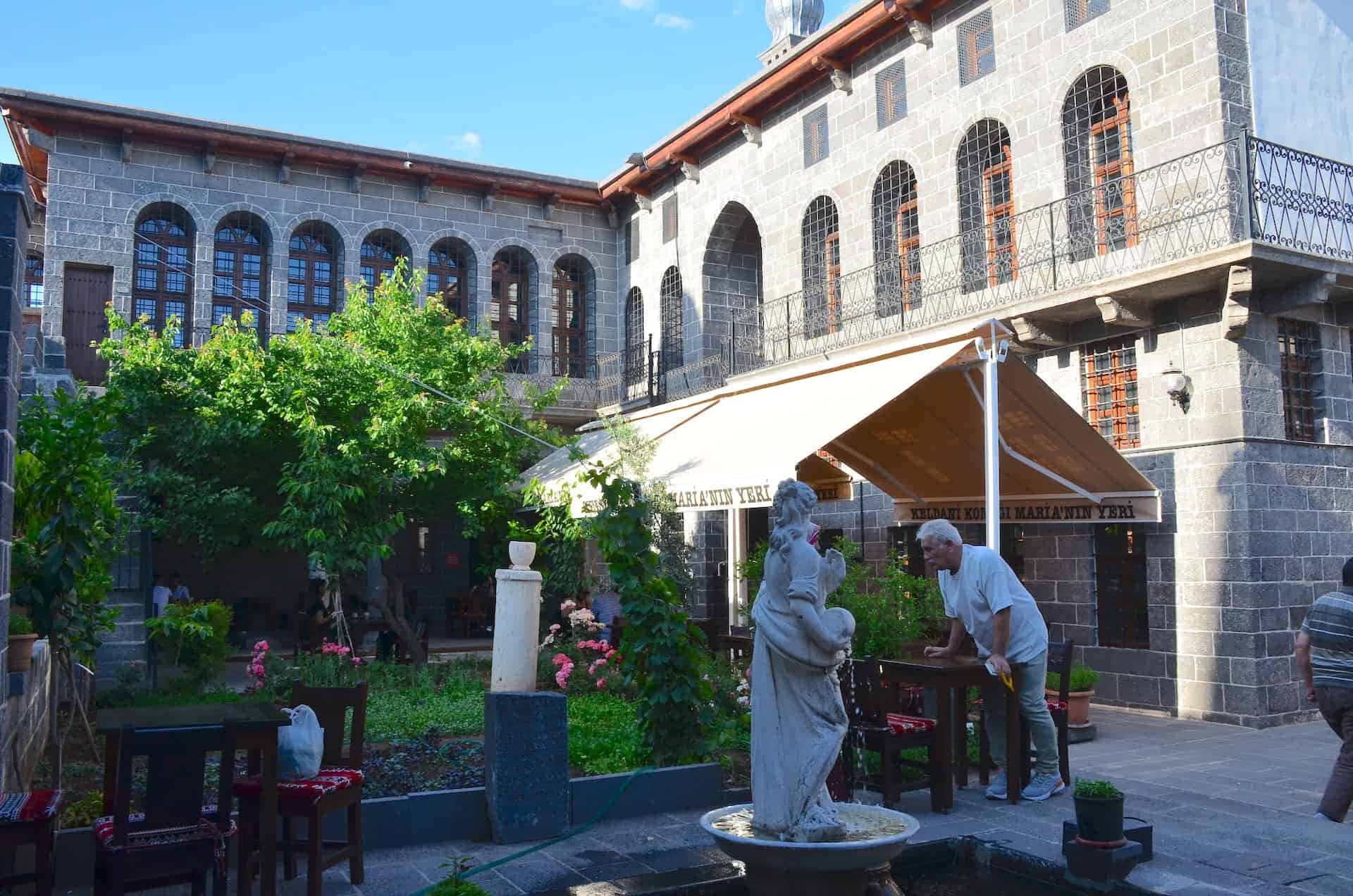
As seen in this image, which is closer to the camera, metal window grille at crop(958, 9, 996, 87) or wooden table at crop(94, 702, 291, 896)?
wooden table at crop(94, 702, 291, 896)

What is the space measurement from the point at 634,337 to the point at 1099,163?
391 inches

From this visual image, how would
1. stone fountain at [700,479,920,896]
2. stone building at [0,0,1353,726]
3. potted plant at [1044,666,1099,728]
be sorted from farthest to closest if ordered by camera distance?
1. stone building at [0,0,1353,726]
2. potted plant at [1044,666,1099,728]
3. stone fountain at [700,479,920,896]

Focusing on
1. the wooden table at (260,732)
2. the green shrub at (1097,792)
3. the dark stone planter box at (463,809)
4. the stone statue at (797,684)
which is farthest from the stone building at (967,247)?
the wooden table at (260,732)

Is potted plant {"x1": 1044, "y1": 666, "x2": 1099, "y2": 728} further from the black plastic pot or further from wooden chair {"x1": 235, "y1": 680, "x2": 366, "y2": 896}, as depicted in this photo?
wooden chair {"x1": 235, "y1": 680, "x2": 366, "y2": 896}

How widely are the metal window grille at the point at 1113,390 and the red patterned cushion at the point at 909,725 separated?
5614mm

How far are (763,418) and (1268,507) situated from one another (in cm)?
481

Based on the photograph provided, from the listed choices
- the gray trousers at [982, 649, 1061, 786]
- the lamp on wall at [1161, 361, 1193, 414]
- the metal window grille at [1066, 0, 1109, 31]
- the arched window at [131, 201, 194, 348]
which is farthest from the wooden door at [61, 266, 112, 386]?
the lamp on wall at [1161, 361, 1193, 414]

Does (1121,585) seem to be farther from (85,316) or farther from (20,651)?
(85,316)

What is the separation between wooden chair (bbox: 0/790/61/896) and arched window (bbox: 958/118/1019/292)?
34.7 feet

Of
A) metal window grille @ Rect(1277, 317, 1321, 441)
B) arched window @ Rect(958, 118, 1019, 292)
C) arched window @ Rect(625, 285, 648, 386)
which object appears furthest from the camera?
arched window @ Rect(625, 285, 648, 386)

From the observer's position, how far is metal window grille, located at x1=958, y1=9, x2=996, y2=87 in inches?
501

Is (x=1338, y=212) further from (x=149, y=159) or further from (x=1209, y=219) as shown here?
(x=149, y=159)

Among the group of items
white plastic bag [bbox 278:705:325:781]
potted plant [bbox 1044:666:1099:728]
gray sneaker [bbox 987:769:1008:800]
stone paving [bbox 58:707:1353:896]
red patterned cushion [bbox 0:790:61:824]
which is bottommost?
stone paving [bbox 58:707:1353:896]

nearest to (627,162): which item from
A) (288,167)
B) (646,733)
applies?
(288,167)
